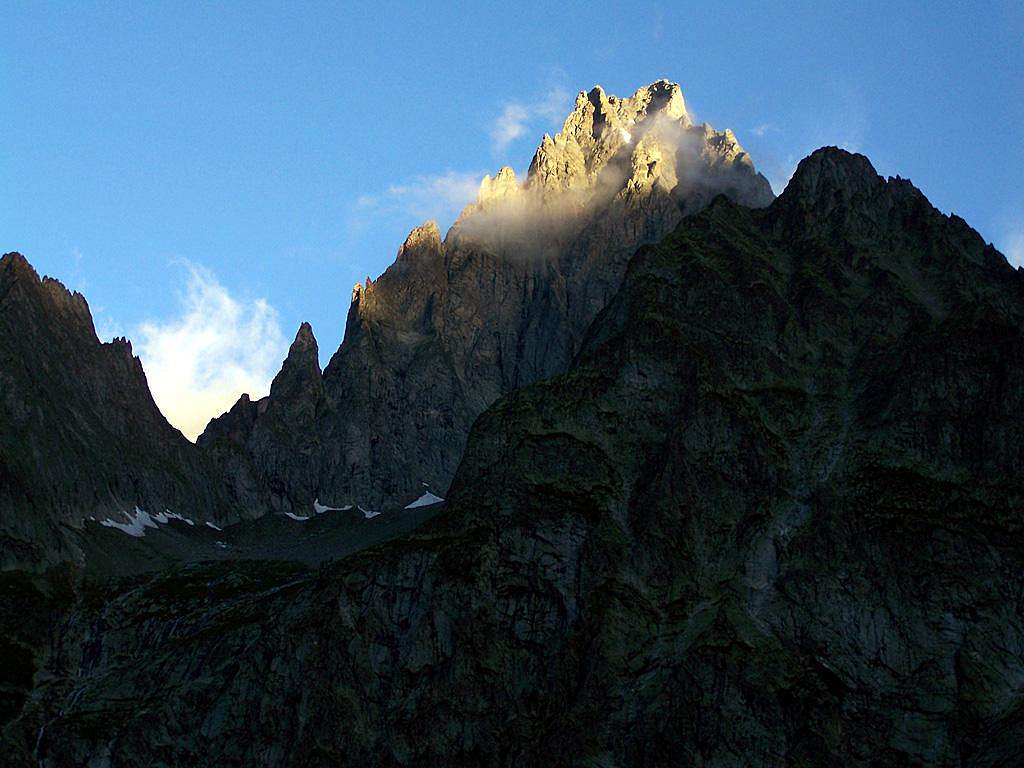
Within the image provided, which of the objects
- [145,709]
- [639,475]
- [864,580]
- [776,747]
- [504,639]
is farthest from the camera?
[145,709]

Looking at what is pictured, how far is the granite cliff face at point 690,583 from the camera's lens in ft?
403

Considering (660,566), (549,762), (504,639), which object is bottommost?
(549,762)

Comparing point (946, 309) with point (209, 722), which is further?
point (946, 309)

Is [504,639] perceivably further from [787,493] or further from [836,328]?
[836,328]

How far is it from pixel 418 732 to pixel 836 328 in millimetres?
84433

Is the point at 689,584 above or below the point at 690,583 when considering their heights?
below

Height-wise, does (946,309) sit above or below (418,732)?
above

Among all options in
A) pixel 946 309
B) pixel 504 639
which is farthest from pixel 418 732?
pixel 946 309

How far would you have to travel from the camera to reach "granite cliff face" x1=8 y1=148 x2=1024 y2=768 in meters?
123

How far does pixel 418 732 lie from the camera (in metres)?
137

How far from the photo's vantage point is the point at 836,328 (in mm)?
175625

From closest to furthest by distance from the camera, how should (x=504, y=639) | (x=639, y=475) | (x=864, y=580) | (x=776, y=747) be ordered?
1. (x=776, y=747)
2. (x=864, y=580)
3. (x=504, y=639)
4. (x=639, y=475)

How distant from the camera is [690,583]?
456 feet

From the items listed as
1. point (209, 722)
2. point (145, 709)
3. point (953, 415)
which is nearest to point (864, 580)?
point (953, 415)
